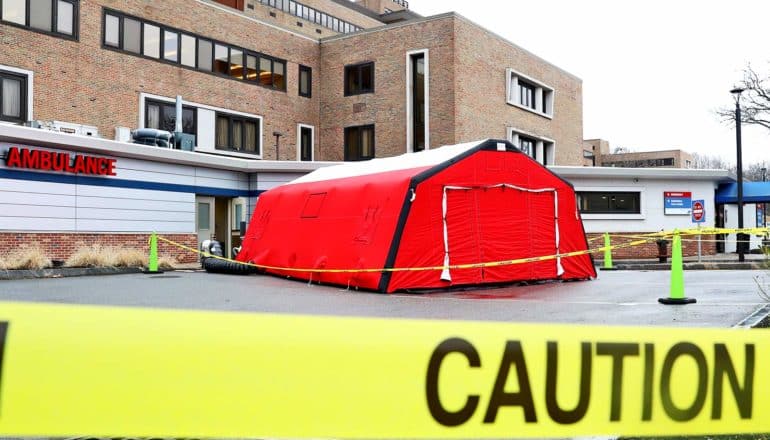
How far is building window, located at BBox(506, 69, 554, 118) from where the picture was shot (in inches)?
1307

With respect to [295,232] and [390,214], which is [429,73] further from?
[390,214]

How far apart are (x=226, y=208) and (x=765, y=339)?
24596 millimetres

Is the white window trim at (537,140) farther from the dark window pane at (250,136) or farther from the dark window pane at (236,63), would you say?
the dark window pane at (236,63)

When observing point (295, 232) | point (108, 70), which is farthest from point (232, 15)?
point (295, 232)

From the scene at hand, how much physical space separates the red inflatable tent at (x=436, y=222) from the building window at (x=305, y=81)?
55.7 ft

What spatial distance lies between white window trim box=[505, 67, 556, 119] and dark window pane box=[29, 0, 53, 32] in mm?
20293

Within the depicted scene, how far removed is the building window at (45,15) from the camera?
21.8 meters

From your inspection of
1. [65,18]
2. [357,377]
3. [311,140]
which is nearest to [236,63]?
[311,140]

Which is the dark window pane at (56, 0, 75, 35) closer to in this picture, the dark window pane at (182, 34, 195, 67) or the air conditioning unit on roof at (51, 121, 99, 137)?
the air conditioning unit on roof at (51, 121, 99, 137)

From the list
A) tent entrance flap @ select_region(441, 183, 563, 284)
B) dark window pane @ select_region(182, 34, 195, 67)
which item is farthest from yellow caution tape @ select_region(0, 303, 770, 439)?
dark window pane @ select_region(182, 34, 195, 67)

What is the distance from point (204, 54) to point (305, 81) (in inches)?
239

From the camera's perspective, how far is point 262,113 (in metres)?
30.9

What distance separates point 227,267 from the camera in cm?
1830

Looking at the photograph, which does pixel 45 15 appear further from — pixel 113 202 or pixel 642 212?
pixel 642 212
